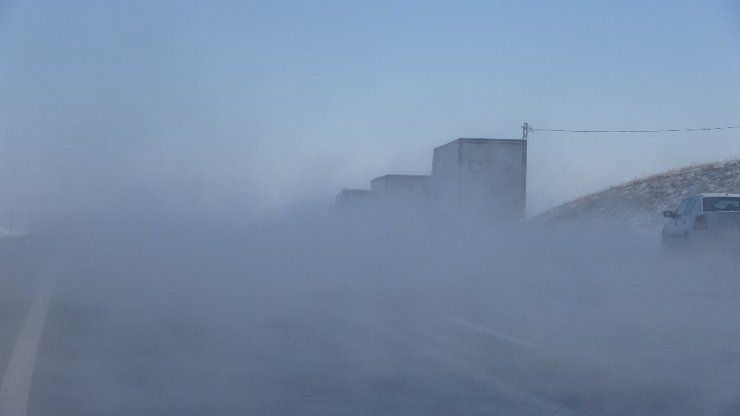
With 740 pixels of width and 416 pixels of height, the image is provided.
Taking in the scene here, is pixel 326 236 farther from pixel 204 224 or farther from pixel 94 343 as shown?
pixel 94 343

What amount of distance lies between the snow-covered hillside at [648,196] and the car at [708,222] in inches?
736

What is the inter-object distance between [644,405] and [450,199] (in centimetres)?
2430

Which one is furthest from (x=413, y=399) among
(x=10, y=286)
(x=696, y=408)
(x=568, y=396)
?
(x=10, y=286)

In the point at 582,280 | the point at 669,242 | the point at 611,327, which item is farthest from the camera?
the point at 669,242

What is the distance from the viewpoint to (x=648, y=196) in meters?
49.9

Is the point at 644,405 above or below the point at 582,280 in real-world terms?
below

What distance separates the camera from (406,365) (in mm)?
10164

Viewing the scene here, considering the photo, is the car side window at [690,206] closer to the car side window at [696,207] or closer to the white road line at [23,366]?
the car side window at [696,207]

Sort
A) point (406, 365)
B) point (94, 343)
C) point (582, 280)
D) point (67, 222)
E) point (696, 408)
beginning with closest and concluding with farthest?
point (696, 408), point (406, 365), point (94, 343), point (582, 280), point (67, 222)

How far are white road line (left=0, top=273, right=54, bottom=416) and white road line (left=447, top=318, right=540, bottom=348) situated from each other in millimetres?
4946

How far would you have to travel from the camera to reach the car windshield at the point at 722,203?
75.9ft

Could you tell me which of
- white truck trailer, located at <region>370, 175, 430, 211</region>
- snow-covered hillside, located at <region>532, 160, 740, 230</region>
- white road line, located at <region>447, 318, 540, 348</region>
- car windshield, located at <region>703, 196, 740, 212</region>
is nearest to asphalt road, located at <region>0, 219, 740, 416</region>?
white road line, located at <region>447, 318, 540, 348</region>

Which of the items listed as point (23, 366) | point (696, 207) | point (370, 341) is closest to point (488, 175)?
point (696, 207)

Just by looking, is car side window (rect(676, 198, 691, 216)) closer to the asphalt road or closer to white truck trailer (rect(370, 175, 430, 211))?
the asphalt road
